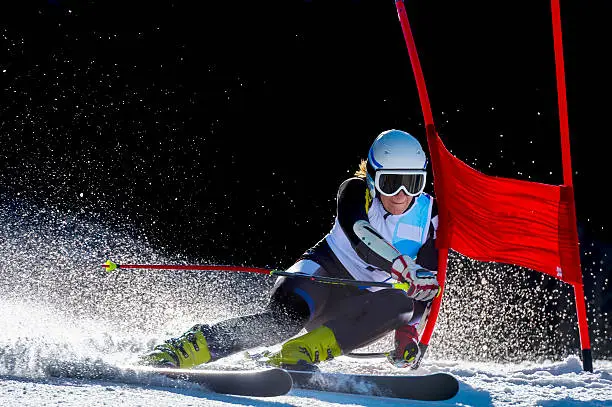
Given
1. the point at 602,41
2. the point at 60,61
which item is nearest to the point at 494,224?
the point at 602,41

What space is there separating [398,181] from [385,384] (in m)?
0.73

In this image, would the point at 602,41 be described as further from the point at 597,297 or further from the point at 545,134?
the point at 597,297

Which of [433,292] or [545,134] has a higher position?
[545,134]

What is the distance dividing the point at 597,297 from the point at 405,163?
272 centimetres

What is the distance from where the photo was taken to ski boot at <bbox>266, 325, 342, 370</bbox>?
3.38 meters

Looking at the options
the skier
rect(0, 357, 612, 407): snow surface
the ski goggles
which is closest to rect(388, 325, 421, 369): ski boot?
the skier

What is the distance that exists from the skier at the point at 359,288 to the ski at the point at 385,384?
0.08 meters

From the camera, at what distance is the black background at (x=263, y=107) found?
5707mm

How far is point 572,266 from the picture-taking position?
11.9 feet

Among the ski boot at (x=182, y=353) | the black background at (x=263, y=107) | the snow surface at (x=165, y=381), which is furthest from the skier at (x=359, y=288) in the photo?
the black background at (x=263, y=107)

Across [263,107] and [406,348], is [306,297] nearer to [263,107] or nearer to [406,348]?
[406,348]

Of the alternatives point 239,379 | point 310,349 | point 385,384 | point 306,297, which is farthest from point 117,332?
point 385,384

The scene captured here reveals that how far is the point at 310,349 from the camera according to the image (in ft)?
11.1

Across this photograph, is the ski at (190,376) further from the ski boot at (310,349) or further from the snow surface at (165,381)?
the ski boot at (310,349)
